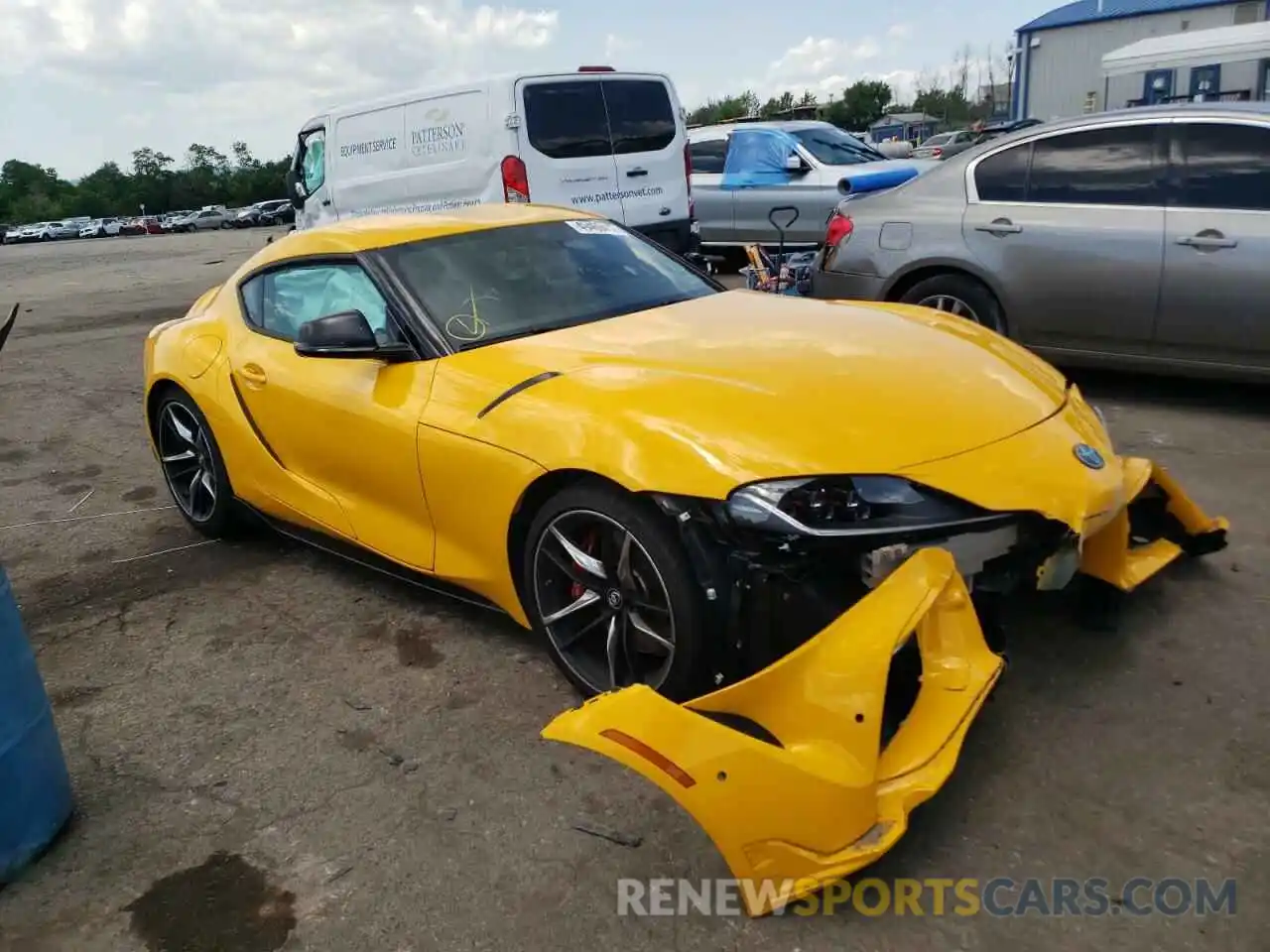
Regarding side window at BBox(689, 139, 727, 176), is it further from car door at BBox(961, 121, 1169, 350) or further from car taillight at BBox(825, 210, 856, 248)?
car door at BBox(961, 121, 1169, 350)

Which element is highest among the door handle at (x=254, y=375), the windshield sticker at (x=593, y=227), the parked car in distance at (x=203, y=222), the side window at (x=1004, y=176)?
the windshield sticker at (x=593, y=227)

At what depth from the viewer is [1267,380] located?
17.2 ft

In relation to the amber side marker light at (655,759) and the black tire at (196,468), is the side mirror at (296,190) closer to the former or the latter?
the black tire at (196,468)

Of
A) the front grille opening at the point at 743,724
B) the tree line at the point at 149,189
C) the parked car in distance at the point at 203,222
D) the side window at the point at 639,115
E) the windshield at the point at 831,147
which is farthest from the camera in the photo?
the tree line at the point at 149,189

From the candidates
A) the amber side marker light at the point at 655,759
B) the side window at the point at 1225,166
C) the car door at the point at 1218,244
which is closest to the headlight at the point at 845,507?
the amber side marker light at the point at 655,759

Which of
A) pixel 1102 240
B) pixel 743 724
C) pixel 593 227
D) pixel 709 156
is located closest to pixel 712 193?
pixel 709 156

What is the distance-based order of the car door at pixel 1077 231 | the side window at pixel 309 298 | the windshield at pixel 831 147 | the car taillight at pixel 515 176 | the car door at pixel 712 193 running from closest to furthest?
the side window at pixel 309 298 < the car door at pixel 1077 231 < the car taillight at pixel 515 176 < the windshield at pixel 831 147 < the car door at pixel 712 193

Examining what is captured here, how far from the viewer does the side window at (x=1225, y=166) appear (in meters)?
5.15

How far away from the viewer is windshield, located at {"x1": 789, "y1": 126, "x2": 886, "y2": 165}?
37.2 ft

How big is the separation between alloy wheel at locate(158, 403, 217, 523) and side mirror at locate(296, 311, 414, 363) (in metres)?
1.27

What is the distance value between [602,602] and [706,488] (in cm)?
54

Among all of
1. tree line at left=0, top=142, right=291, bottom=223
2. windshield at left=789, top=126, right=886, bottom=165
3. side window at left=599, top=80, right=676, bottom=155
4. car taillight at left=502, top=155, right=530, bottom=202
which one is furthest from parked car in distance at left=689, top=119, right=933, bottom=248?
tree line at left=0, top=142, right=291, bottom=223

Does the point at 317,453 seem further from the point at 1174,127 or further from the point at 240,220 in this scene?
the point at 240,220

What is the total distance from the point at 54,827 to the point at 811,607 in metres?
1.99
